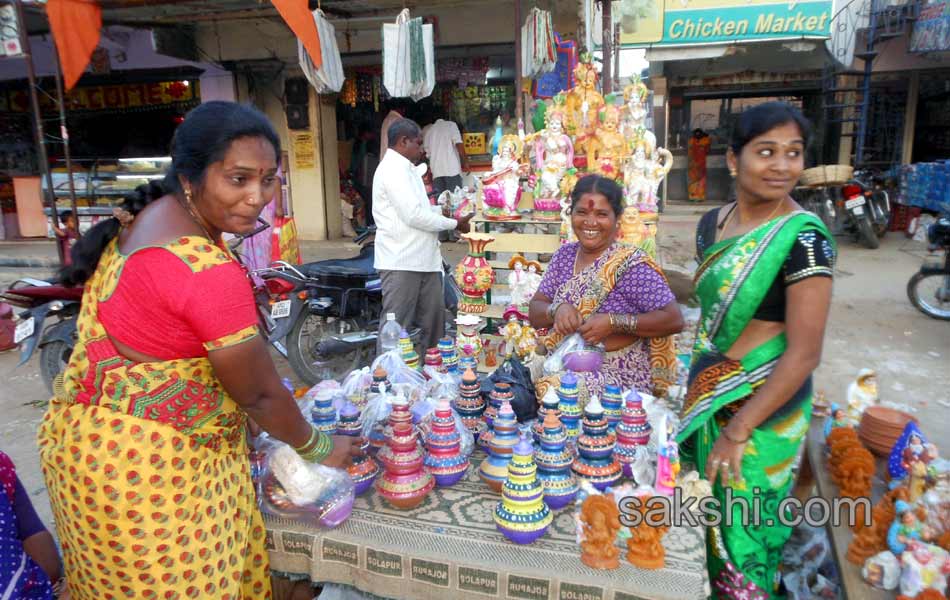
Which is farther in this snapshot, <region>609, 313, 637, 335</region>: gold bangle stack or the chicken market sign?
the chicken market sign

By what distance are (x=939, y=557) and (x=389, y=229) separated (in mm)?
3087

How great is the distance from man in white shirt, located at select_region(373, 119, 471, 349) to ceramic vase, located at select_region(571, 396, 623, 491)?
2261 mm

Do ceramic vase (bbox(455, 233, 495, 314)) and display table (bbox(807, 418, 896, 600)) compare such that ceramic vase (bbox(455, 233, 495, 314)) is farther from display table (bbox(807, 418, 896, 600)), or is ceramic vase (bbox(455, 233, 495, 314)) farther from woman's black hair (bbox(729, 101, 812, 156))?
woman's black hair (bbox(729, 101, 812, 156))

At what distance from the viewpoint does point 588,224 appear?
91.9 inches

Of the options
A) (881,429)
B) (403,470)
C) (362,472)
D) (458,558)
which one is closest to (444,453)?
(403,470)

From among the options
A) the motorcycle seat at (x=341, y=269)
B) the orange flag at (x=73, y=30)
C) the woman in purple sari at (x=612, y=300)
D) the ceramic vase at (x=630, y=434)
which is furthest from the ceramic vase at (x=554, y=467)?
the orange flag at (x=73, y=30)

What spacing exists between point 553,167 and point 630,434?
91.5 inches

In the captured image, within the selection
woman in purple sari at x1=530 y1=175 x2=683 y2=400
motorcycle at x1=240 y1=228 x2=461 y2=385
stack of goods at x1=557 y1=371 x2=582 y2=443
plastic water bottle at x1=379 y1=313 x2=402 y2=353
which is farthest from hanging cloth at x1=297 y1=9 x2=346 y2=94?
stack of goods at x1=557 y1=371 x2=582 y2=443

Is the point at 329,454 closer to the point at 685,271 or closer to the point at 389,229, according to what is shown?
the point at 389,229

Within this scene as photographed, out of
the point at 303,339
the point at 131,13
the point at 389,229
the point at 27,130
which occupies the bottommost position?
the point at 303,339

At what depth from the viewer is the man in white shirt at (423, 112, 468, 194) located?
8789 millimetres

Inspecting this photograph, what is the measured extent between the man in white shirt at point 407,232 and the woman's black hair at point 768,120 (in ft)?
7.81

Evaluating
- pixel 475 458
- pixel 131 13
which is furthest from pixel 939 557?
pixel 131 13

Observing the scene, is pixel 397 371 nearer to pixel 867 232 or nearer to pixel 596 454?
pixel 596 454
